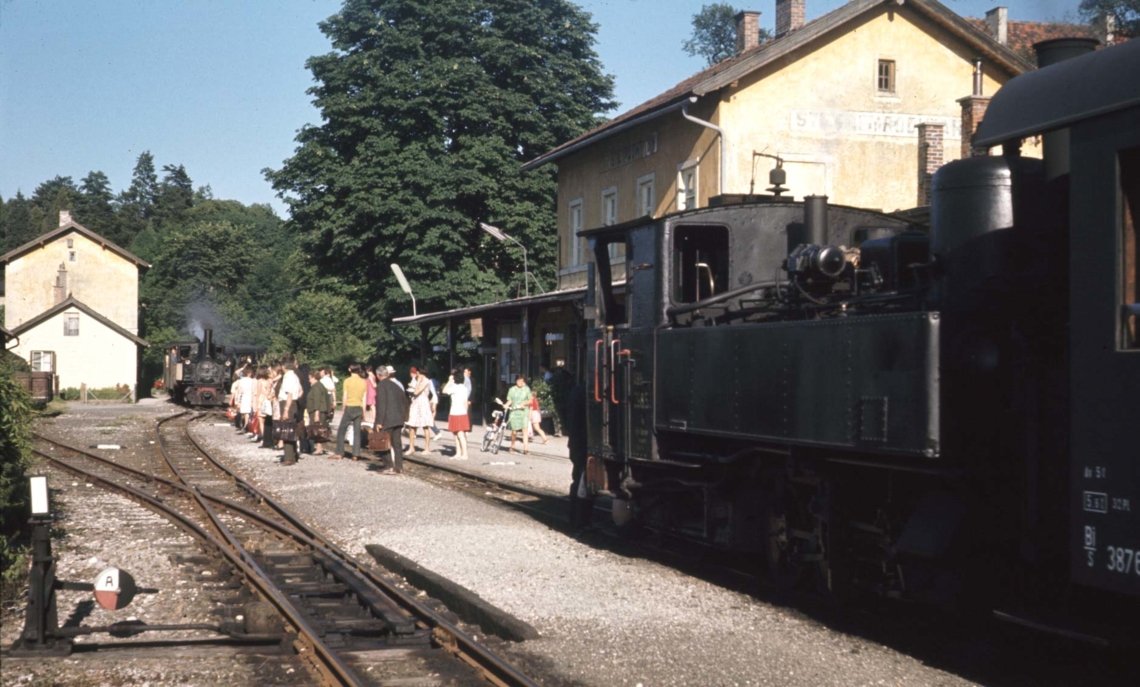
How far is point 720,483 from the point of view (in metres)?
10.1

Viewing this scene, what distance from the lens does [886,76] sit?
94.1 ft

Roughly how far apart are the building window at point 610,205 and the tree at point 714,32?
40.6 metres

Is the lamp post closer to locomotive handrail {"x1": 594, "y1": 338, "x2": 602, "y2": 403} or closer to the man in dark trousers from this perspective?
locomotive handrail {"x1": 594, "y1": 338, "x2": 602, "y2": 403}

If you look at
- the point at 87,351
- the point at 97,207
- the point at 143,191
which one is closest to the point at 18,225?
the point at 97,207

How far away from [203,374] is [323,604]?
155ft

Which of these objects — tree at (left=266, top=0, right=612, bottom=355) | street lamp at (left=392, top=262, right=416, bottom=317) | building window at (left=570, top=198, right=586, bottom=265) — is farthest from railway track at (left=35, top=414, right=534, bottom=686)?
tree at (left=266, top=0, right=612, bottom=355)

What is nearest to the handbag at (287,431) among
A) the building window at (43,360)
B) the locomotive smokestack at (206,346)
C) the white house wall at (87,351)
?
the locomotive smokestack at (206,346)

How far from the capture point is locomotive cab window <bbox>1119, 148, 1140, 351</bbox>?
6.03 metres

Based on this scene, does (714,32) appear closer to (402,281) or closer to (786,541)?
(402,281)

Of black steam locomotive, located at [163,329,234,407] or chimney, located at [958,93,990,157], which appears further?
black steam locomotive, located at [163,329,234,407]

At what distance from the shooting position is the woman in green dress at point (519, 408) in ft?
80.8

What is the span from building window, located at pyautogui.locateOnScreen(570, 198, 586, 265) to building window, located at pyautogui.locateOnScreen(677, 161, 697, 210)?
6259 millimetres

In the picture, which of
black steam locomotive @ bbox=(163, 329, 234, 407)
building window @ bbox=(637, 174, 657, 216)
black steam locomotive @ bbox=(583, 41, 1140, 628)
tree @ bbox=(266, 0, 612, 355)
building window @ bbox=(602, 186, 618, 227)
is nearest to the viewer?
black steam locomotive @ bbox=(583, 41, 1140, 628)

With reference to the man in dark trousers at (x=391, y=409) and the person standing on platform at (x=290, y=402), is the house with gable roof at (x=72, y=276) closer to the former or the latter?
the person standing on platform at (x=290, y=402)
